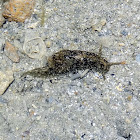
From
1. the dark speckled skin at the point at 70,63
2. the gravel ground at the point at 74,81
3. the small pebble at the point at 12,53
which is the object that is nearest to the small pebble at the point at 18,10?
the gravel ground at the point at 74,81

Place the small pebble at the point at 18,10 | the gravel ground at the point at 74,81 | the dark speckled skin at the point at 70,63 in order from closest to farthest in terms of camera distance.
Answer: the gravel ground at the point at 74,81 → the dark speckled skin at the point at 70,63 → the small pebble at the point at 18,10

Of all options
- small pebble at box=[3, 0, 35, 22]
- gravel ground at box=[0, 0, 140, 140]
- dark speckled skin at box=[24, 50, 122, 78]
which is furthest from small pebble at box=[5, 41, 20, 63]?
small pebble at box=[3, 0, 35, 22]

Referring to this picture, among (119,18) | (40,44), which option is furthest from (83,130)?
(119,18)

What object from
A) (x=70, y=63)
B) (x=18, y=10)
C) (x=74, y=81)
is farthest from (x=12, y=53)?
(x=74, y=81)

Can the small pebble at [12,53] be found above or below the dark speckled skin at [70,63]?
above

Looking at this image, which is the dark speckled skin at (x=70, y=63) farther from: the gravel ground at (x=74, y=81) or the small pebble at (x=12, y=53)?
the small pebble at (x=12, y=53)

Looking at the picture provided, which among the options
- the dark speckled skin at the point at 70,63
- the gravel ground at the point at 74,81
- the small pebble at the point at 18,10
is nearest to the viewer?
the gravel ground at the point at 74,81

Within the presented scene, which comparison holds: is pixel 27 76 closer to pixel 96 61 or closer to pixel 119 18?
pixel 96 61
